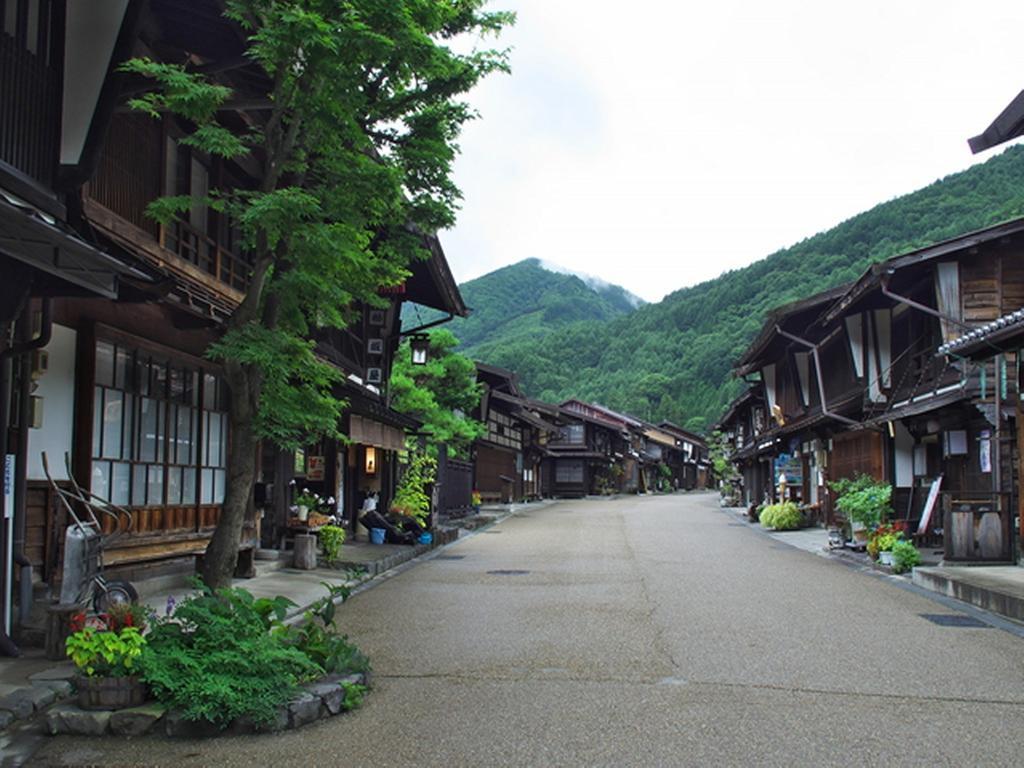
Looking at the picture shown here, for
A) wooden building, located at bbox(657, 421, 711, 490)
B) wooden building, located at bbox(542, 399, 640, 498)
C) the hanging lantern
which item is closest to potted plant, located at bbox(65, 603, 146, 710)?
the hanging lantern

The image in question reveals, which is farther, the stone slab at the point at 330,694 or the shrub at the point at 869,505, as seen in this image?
the shrub at the point at 869,505

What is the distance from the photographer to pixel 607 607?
38.3 feet

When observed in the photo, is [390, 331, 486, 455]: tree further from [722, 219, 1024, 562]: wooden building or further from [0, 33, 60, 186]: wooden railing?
[0, 33, 60, 186]: wooden railing

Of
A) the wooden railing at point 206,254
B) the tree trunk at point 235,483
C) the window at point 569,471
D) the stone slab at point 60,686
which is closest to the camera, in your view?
the stone slab at point 60,686

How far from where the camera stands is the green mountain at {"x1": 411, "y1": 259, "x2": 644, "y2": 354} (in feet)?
369

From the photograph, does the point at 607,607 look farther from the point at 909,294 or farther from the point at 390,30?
the point at 909,294

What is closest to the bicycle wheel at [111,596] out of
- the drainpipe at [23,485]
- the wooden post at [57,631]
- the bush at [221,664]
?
the wooden post at [57,631]

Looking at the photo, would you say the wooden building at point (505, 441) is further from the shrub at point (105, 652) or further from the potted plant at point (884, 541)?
the shrub at point (105, 652)

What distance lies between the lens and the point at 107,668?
609 cm

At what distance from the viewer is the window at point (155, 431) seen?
10367 millimetres

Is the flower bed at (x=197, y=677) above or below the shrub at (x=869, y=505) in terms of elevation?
below

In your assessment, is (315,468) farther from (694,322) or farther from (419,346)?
(694,322)

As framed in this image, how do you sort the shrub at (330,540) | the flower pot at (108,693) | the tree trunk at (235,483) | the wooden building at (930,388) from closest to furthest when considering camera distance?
the flower pot at (108,693), the tree trunk at (235,483), the wooden building at (930,388), the shrub at (330,540)

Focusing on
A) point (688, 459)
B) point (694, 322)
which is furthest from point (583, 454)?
point (688, 459)
